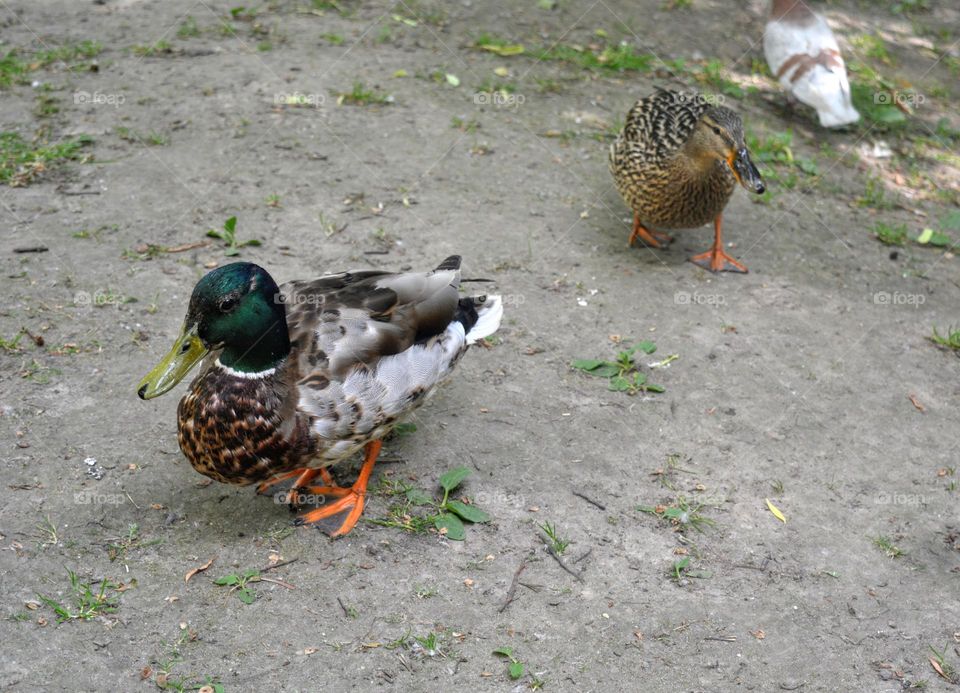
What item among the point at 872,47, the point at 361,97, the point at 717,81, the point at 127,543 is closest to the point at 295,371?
the point at 127,543

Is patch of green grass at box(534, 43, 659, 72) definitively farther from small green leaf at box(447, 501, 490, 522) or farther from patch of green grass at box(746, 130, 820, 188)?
small green leaf at box(447, 501, 490, 522)

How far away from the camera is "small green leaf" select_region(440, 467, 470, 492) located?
3.95 metres

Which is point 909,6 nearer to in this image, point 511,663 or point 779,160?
point 779,160

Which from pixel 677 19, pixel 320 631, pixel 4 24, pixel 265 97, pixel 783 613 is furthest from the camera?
pixel 677 19

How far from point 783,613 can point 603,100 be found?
4.71 meters

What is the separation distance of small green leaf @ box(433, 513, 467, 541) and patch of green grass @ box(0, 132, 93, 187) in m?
3.42

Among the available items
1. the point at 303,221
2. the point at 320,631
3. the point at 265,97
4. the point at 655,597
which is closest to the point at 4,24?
the point at 265,97

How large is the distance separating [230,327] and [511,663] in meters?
1.51

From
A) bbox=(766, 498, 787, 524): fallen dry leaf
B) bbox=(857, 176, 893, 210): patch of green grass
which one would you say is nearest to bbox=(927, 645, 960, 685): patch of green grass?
bbox=(766, 498, 787, 524): fallen dry leaf

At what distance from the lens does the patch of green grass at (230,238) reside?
5311 millimetres

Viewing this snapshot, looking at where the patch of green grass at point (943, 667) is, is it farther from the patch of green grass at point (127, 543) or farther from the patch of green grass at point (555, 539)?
the patch of green grass at point (127, 543)

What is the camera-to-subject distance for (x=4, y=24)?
734cm

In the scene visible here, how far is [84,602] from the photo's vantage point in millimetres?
3248

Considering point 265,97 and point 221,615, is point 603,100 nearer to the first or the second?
point 265,97
